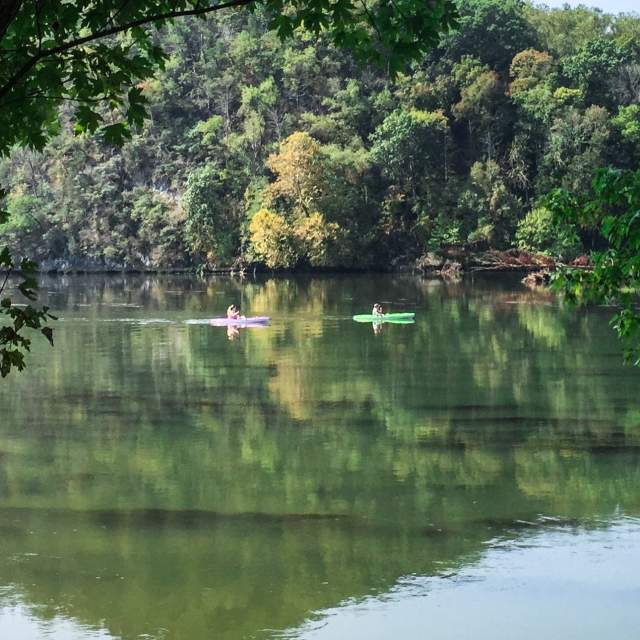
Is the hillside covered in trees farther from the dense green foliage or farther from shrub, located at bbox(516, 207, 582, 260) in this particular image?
the dense green foliage

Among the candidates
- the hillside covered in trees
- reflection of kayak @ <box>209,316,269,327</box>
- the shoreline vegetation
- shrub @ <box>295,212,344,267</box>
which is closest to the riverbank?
Result: the shoreline vegetation

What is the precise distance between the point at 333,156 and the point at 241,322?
107 ft

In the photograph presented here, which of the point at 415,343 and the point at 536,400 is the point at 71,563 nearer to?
the point at 536,400

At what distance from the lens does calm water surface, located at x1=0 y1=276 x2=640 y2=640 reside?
10625 mm

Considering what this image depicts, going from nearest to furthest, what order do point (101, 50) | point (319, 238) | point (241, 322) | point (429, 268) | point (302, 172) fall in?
point (101, 50), point (241, 322), point (319, 238), point (302, 172), point (429, 268)

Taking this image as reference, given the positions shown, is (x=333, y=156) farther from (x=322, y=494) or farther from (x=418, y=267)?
(x=322, y=494)

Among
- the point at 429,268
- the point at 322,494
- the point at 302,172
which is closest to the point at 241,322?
the point at 322,494

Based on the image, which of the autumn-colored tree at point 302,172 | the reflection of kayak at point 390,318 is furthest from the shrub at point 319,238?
the reflection of kayak at point 390,318

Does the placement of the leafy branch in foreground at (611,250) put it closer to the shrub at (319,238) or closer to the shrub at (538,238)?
the shrub at (538,238)

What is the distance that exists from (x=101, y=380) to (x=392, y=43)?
19.0m

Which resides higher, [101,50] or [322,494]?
[101,50]

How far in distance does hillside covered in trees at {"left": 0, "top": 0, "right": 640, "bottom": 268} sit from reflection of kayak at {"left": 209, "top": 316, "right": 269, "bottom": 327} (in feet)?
94.9

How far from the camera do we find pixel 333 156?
67.2 meters

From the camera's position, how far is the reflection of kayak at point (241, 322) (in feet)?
118
